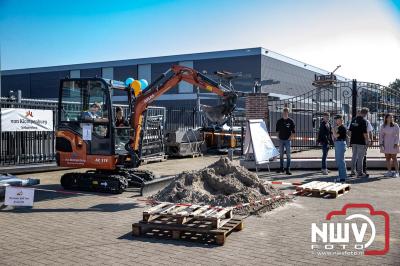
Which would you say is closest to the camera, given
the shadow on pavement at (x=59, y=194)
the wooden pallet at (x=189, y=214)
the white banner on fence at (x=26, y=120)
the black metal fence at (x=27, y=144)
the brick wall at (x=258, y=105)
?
the wooden pallet at (x=189, y=214)

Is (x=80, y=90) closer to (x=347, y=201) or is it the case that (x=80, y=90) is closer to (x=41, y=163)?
(x=41, y=163)

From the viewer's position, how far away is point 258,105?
16109 mm

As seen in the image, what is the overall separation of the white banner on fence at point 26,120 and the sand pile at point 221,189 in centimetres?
677

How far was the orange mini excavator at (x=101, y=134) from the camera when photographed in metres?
9.92

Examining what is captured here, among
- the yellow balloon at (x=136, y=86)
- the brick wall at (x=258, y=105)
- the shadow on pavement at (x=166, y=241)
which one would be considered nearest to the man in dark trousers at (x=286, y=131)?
the brick wall at (x=258, y=105)

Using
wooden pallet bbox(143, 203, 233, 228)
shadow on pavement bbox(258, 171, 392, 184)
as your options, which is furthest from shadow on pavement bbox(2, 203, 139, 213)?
shadow on pavement bbox(258, 171, 392, 184)

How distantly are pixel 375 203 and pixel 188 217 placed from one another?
14.6 ft

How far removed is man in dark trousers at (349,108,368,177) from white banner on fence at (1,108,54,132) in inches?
388

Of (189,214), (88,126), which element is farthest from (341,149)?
(88,126)

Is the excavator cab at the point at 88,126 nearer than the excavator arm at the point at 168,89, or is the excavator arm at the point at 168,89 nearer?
the excavator cab at the point at 88,126

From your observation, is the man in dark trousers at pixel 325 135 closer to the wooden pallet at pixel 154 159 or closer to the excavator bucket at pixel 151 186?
the excavator bucket at pixel 151 186

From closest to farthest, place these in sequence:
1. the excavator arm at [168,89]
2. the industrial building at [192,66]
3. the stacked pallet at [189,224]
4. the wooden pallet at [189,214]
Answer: the stacked pallet at [189,224] < the wooden pallet at [189,214] < the excavator arm at [168,89] < the industrial building at [192,66]

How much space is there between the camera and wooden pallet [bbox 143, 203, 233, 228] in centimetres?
623

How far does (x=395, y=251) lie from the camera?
558 cm
